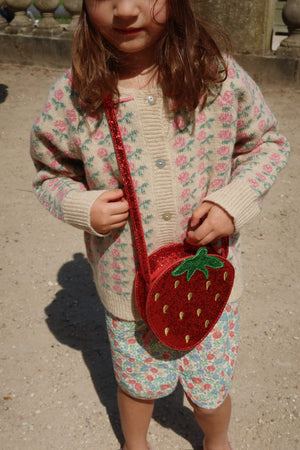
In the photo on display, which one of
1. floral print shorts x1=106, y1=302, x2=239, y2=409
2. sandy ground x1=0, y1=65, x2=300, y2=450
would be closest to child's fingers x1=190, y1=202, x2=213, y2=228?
floral print shorts x1=106, y1=302, x2=239, y2=409

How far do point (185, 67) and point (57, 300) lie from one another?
1.78 meters

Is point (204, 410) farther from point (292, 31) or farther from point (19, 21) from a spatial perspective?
point (19, 21)

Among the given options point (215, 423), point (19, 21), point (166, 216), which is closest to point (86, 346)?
point (215, 423)

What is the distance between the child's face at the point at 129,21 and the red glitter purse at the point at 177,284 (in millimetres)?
156

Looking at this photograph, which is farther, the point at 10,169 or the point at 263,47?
the point at 263,47

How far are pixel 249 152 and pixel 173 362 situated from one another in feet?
2.32

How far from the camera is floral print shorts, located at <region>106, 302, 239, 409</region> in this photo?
5.29 ft

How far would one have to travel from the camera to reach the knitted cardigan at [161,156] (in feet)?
4.47

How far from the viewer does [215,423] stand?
1.79 m

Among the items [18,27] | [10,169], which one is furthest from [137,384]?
[18,27]

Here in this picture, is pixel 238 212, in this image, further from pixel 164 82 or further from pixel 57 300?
pixel 57 300

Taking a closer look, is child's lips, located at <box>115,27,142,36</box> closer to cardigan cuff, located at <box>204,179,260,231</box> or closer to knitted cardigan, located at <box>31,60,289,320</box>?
knitted cardigan, located at <box>31,60,289,320</box>

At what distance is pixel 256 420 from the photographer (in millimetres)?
2092

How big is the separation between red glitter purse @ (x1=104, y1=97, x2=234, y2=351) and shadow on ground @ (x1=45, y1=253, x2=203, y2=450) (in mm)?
757
